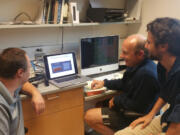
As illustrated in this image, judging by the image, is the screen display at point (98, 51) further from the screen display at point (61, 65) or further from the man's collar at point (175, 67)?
the man's collar at point (175, 67)

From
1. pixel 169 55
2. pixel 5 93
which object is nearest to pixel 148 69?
pixel 169 55

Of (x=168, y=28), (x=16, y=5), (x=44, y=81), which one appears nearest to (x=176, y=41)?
(x=168, y=28)

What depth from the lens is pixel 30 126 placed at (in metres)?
1.79

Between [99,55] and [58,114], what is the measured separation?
0.86m

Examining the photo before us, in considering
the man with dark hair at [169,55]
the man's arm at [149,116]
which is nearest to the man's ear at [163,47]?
the man with dark hair at [169,55]

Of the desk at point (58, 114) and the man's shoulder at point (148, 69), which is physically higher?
the man's shoulder at point (148, 69)

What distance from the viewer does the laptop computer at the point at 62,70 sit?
78.4 inches

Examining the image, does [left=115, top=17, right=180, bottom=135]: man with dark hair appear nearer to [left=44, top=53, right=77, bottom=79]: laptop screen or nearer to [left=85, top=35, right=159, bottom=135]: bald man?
[left=85, top=35, right=159, bottom=135]: bald man

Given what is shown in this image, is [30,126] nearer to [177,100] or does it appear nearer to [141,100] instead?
[141,100]

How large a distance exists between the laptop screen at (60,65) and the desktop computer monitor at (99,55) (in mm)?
133

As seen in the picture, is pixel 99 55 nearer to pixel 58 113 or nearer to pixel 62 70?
pixel 62 70

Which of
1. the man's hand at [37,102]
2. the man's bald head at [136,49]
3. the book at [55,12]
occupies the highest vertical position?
the book at [55,12]

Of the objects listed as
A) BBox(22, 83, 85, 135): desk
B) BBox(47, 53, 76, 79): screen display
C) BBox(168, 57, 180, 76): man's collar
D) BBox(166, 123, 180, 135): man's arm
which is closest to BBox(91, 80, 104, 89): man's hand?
BBox(22, 83, 85, 135): desk

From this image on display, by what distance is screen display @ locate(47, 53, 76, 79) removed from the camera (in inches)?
81.1
